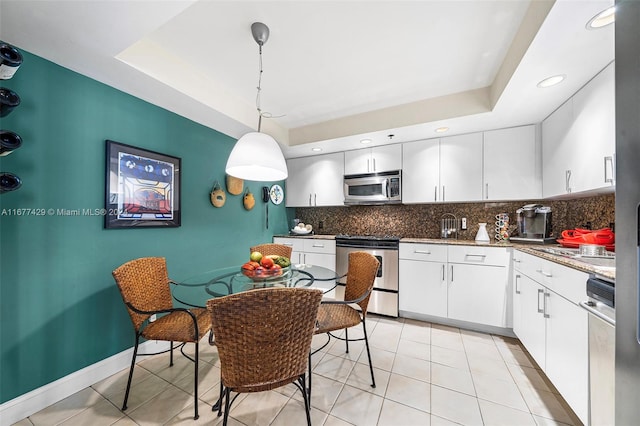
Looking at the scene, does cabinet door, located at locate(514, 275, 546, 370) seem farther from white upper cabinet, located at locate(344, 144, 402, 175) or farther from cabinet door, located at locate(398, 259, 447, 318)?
white upper cabinet, located at locate(344, 144, 402, 175)

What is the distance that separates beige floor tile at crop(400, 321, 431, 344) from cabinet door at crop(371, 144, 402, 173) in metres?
1.95

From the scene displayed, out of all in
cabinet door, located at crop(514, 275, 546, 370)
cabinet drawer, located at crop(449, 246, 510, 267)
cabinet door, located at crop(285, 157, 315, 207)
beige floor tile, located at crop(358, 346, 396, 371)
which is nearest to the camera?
cabinet door, located at crop(514, 275, 546, 370)

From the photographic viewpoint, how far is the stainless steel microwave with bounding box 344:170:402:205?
3.25 metres

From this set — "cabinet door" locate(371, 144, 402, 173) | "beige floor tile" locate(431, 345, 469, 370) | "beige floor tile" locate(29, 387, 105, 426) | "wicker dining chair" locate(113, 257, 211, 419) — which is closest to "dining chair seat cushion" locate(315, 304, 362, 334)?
"wicker dining chair" locate(113, 257, 211, 419)

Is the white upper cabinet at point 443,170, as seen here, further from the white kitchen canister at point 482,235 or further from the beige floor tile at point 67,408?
the beige floor tile at point 67,408

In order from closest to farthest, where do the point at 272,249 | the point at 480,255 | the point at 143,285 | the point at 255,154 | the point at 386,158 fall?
the point at 255,154 → the point at 143,285 → the point at 480,255 → the point at 272,249 → the point at 386,158

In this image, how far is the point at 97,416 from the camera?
59.5 inches

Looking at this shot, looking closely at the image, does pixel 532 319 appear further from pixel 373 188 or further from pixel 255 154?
Result: pixel 255 154

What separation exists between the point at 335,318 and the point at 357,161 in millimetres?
2365

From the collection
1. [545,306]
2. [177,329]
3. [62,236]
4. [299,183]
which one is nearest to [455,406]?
[545,306]

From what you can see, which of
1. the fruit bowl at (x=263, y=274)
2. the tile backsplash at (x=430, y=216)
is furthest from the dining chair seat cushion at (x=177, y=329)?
the tile backsplash at (x=430, y=216)

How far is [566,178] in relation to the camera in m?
2.10

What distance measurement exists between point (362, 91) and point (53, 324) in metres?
3.12

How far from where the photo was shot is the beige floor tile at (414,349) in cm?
220
